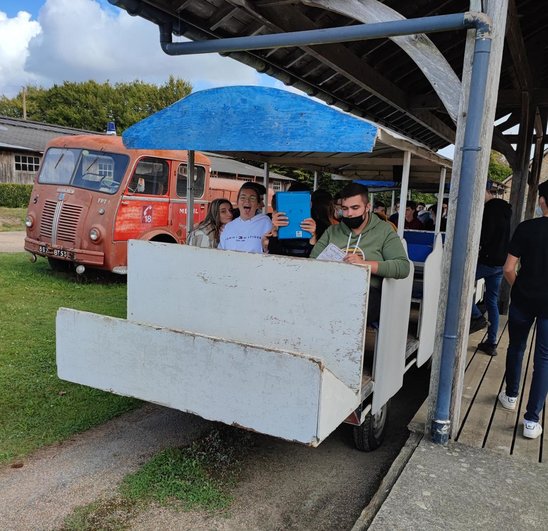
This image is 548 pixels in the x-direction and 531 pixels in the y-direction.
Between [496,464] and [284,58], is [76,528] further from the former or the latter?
[284,58]

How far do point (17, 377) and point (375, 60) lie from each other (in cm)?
548

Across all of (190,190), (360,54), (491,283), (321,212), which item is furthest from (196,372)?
(360,54)

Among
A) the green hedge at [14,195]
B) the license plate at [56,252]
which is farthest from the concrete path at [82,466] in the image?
the green hedge at [14,195]

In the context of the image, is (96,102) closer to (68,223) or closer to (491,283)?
(68,223)

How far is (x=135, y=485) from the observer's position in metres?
3.01

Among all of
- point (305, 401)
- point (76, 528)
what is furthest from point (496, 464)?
point (76, 528)

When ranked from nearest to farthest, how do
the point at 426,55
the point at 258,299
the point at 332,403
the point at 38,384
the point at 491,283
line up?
the point at 332,403, the point at 258,299, the point at 426,55, the point at 38,384, the point at 491,283

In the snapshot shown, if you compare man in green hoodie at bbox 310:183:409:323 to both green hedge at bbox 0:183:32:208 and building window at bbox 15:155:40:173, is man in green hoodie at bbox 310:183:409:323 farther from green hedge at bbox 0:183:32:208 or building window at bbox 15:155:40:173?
building window at bbox 15:155:40:173

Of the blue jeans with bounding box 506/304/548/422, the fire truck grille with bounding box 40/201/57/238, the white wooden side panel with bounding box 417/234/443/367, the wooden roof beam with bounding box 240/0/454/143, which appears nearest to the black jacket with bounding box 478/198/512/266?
the white wooden side panel with bounding box 417/234/443/367

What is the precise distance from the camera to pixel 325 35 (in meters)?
3.30

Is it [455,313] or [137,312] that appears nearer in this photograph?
[455,313]

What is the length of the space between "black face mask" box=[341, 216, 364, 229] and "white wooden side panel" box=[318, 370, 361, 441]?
3.88 ft

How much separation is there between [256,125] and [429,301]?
2.14 metres

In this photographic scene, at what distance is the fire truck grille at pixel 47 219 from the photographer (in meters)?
8.84
